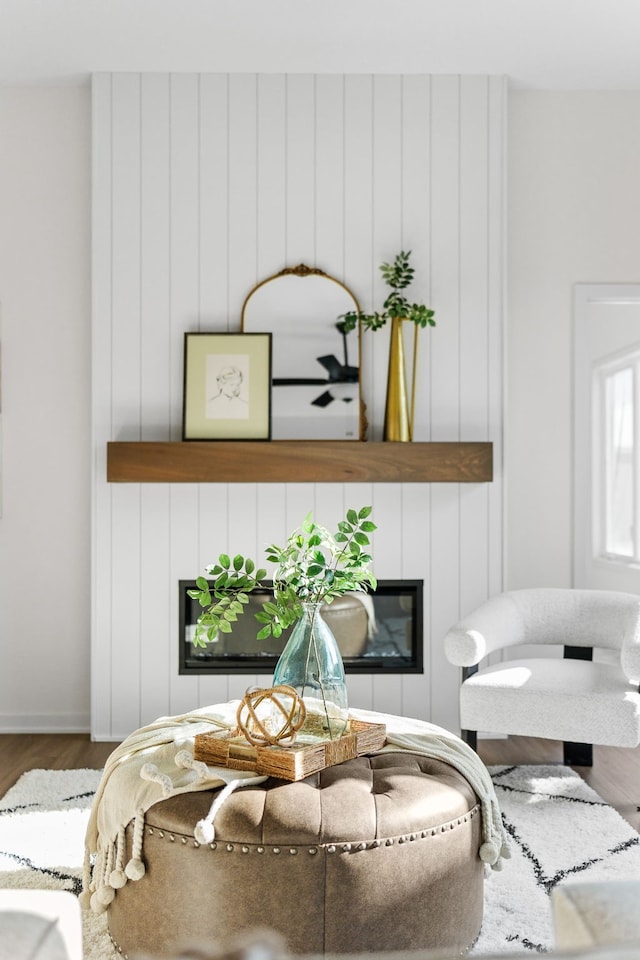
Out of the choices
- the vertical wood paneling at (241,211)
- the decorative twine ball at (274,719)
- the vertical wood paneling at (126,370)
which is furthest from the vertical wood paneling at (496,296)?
the decorative twine ball at (274,719)

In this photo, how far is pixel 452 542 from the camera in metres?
3.81

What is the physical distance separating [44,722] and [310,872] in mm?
2486

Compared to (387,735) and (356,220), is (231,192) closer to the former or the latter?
(356,220)

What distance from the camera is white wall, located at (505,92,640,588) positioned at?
13.0 ft

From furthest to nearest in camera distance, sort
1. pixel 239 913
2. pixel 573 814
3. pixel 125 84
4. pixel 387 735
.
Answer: pixel 125 84 → pixel 573 814 → pixel 387 735 → pixel 239 913

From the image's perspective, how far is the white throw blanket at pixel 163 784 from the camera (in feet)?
6.20

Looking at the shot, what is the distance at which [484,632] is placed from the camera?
3129 mm

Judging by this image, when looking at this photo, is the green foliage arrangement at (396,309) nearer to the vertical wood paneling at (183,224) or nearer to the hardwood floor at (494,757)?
the vertical wood paneling at (183,224)

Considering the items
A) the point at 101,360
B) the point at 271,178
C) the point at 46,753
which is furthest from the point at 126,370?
the point at 46,753

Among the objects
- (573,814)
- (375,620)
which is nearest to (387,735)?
(573,814)

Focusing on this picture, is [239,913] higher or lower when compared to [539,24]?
lower

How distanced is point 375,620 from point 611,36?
2.56m

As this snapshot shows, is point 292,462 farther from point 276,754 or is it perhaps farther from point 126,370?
point 276,754

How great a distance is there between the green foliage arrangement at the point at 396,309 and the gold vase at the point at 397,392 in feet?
0.14
